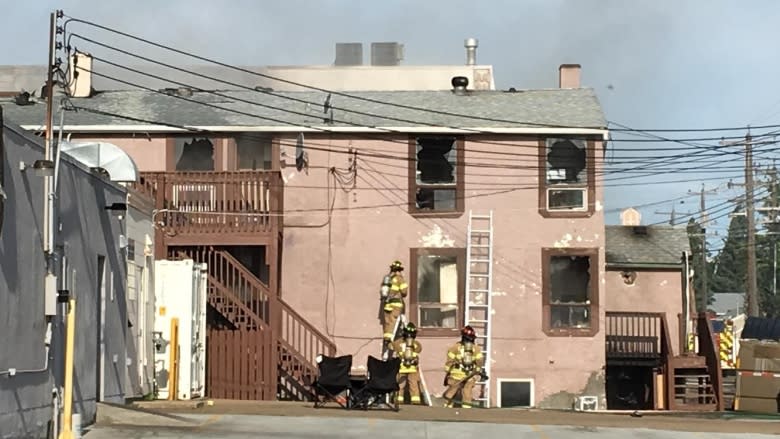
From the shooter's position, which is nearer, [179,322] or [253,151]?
[179,322]

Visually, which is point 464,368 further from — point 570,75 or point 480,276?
point 570,75

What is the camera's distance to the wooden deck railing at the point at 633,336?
29.3m

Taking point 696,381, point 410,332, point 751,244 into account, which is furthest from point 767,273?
point 410,332

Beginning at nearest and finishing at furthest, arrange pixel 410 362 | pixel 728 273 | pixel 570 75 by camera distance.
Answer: pixel 410 362 → pixel 570 75 → pixel 728 273

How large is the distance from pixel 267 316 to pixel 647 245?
12.0 meters

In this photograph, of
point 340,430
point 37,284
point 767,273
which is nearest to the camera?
point 37,284

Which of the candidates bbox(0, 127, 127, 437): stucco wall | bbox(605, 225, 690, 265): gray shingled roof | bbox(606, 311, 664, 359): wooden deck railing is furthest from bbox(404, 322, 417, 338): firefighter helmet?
bbox(605, 225, 690, 265): gray shingled roof

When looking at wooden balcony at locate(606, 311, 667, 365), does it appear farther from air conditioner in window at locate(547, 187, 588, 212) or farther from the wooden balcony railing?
the wooden balcony railing

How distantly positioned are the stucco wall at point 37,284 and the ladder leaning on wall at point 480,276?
10.7 metres

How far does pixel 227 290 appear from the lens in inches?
936

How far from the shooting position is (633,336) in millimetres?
29438

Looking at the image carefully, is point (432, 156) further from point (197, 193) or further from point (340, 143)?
point (197, 193)

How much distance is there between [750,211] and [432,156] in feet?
91.8

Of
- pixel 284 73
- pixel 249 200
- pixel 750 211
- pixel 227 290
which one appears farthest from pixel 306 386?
pixel 750 211
